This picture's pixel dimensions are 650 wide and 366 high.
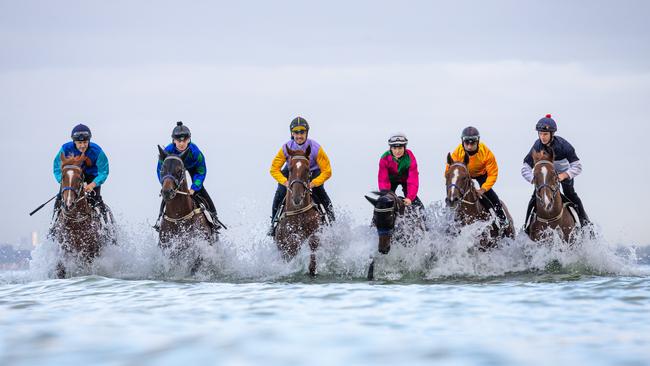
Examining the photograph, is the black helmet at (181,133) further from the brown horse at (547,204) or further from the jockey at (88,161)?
the brown horse at (547,204)

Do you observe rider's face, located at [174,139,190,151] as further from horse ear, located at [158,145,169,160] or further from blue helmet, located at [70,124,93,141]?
blue helmet, located at [70,124,93,141]

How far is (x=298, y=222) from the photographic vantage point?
14.8m

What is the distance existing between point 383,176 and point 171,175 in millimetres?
3595

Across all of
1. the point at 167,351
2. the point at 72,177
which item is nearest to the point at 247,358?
the point at 167,351

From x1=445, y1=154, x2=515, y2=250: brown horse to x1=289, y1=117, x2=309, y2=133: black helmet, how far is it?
2624 millimetres

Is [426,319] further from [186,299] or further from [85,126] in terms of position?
[85,126]

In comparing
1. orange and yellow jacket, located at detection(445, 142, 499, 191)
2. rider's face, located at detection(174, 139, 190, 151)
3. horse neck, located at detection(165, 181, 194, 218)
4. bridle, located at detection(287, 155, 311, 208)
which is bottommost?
horse neck, located at detection(165, 181, 194, 218)

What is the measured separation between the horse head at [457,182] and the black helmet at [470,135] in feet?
2.97

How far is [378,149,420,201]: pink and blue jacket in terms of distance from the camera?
1499 cm

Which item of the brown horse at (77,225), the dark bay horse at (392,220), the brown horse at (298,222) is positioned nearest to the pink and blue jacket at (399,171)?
the dark bay horse at (392,220)

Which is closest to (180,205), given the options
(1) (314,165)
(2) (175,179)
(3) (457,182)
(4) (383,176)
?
(2) (175,179)

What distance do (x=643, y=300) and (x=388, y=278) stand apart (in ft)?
18.2

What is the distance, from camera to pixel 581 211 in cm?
1515

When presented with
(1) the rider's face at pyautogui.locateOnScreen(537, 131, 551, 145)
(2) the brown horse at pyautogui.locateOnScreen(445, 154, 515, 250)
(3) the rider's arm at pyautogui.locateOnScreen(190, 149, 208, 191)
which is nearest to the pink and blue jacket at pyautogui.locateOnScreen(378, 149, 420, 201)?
(2) the brown horse at pyautogui.locateOnScreen(445, 154, 515, 250)
